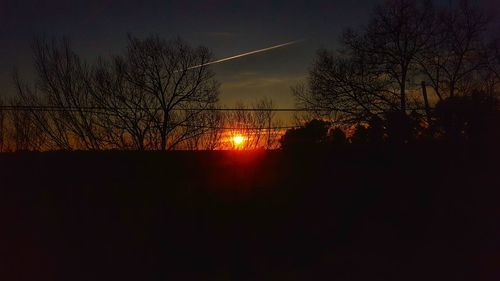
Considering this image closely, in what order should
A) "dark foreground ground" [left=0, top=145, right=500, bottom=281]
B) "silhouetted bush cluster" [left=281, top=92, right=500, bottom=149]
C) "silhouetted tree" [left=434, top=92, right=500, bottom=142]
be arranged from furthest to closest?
"silhouetted tree" [left=434, top=92, right=500, bottom=142] → "silhouetted bush cluster" [left=281, top=92, right=500, bottom=149] → "dark foreground ground" [left=0, top=145, right=500, bottom=281]

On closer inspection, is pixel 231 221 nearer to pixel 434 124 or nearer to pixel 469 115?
pixel 434 124

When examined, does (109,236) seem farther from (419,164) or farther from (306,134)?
(306,134)

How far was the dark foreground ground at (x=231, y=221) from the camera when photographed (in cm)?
855

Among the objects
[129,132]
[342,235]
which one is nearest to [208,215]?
[342,235]

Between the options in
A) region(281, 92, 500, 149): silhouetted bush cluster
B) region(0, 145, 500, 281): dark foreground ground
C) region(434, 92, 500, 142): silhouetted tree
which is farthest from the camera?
region(434, 92, 500, 142): silhouetted tree

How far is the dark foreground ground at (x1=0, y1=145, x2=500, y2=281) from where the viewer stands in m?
8.55

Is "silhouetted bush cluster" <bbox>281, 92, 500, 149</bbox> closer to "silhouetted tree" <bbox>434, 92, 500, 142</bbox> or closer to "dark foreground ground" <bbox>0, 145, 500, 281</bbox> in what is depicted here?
"silhouetted tree" <bbox>434, 92, 500, 142</bbox>

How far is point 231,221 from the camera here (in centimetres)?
1028

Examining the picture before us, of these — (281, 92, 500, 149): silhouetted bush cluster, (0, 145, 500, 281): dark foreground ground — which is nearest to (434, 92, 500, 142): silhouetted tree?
(281, 92, 500, 149): silhouetted bush cluster

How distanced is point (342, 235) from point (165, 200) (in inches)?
138

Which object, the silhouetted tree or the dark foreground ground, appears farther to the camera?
the silhouetted tree

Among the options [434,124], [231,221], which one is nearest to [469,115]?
[434,124]

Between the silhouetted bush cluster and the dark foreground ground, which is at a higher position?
the silhouetted bush cluster

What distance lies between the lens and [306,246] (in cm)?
1014
